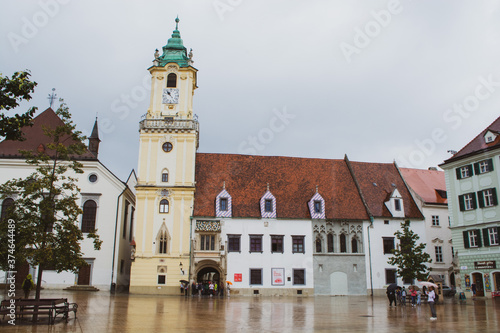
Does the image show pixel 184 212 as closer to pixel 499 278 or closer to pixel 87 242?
pixel 87 242

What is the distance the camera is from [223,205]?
43.4 meters

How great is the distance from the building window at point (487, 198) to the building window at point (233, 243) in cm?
2112

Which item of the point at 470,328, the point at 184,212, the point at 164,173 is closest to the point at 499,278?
the point at 470,328

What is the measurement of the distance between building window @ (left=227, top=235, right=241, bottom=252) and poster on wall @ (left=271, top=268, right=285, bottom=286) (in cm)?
396

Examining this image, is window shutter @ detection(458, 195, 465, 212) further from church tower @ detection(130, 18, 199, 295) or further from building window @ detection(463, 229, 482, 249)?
church tower @ detection(130, 18, 199, 295)

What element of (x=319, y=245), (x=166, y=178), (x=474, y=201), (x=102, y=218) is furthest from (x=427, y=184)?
(x=102, y=218)

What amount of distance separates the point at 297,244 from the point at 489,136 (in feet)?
63.2

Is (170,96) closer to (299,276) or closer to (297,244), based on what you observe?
(297,244)

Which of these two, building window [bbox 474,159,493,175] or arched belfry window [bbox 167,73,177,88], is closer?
Result: building window [bbox 474,159,493,175]

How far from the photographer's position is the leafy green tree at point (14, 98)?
12969mm

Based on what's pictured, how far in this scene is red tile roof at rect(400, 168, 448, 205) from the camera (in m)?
48.5

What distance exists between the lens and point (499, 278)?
1363 inches

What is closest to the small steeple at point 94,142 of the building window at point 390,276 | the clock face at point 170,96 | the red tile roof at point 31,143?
the red tile roof at point 31,143

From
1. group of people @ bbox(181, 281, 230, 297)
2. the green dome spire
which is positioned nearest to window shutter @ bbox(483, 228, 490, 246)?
group of people @ bbox(181, 281, 230, 297)
